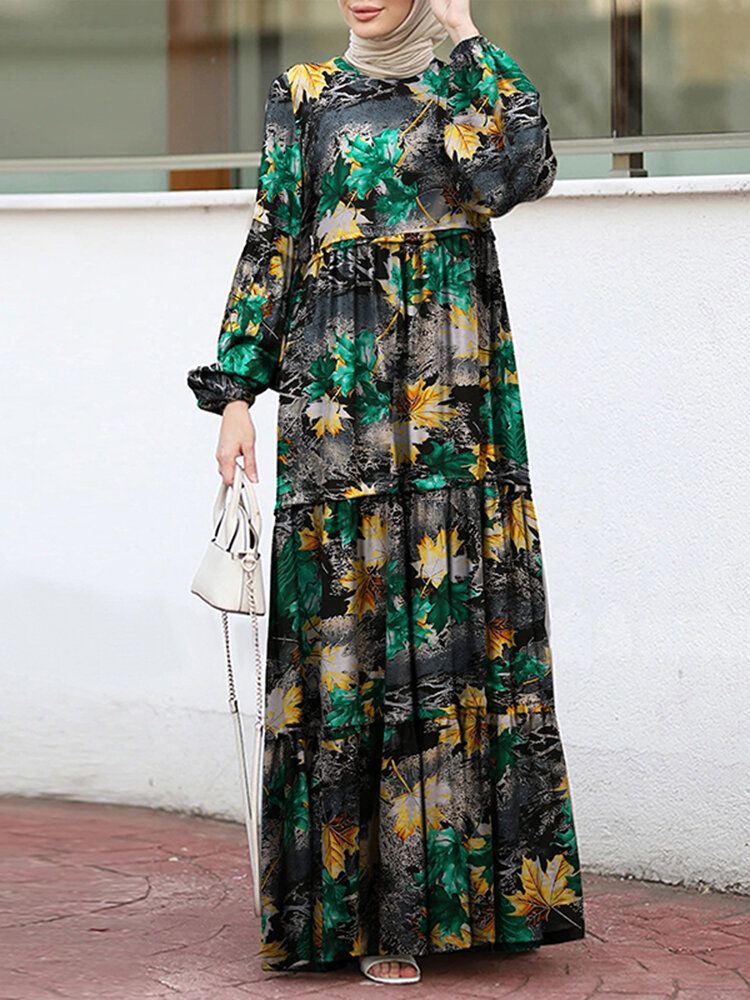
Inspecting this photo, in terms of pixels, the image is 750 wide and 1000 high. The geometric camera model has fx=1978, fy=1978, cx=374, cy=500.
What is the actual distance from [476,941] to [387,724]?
19.8 inches

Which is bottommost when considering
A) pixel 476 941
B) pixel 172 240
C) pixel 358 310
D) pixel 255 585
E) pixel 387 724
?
pixel 476 941

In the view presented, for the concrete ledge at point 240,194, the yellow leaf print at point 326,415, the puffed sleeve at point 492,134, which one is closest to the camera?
the puffed sleeve at point 492,134

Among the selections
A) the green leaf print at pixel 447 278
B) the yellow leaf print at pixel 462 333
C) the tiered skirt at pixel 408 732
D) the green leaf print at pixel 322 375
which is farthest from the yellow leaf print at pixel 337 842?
the green leaf print at pixel 447 278

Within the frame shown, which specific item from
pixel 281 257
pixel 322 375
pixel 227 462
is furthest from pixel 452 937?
pixel 281 257

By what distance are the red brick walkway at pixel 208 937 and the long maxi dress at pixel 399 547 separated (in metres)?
0.12

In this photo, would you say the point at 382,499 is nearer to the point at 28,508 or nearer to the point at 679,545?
the point at 679,545

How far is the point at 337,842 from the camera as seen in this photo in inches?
161

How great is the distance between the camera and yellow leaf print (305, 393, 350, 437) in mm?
4094

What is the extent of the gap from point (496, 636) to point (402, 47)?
4.07 feet

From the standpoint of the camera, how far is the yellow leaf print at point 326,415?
4094 millimetres

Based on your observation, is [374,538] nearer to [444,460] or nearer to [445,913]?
[444,460]

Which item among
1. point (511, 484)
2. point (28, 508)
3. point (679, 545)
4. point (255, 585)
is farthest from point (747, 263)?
point (28, 508)

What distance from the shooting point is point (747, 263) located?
500 cm

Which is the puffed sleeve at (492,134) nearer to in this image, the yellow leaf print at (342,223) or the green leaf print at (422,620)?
the yellow leaf print at (342,223)
